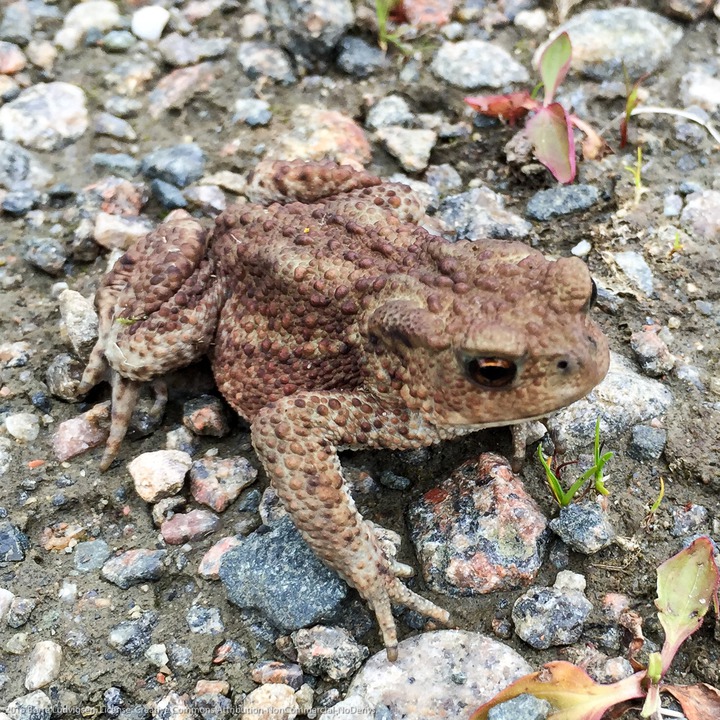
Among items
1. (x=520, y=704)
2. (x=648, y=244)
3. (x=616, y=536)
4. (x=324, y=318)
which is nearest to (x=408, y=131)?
(x=648, y=244)

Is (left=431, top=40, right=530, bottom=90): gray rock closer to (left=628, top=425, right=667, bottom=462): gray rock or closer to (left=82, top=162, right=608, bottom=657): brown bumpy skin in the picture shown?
(left=82, top=162, right=608, bottom=657): brown bumpy skin

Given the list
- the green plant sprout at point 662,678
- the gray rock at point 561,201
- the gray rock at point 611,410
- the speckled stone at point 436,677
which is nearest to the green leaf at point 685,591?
the green plant sprout at point 662,678

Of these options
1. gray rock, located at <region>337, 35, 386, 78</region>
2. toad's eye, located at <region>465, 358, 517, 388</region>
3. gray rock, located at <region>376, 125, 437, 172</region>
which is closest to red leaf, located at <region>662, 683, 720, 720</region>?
toad's eye, located at <region>465, 358, 517, 388</region>

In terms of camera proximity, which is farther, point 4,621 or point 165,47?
point 165,47

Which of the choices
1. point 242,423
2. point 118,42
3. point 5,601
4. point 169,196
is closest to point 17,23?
point 118,42

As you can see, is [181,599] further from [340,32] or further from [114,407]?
[340,32]
